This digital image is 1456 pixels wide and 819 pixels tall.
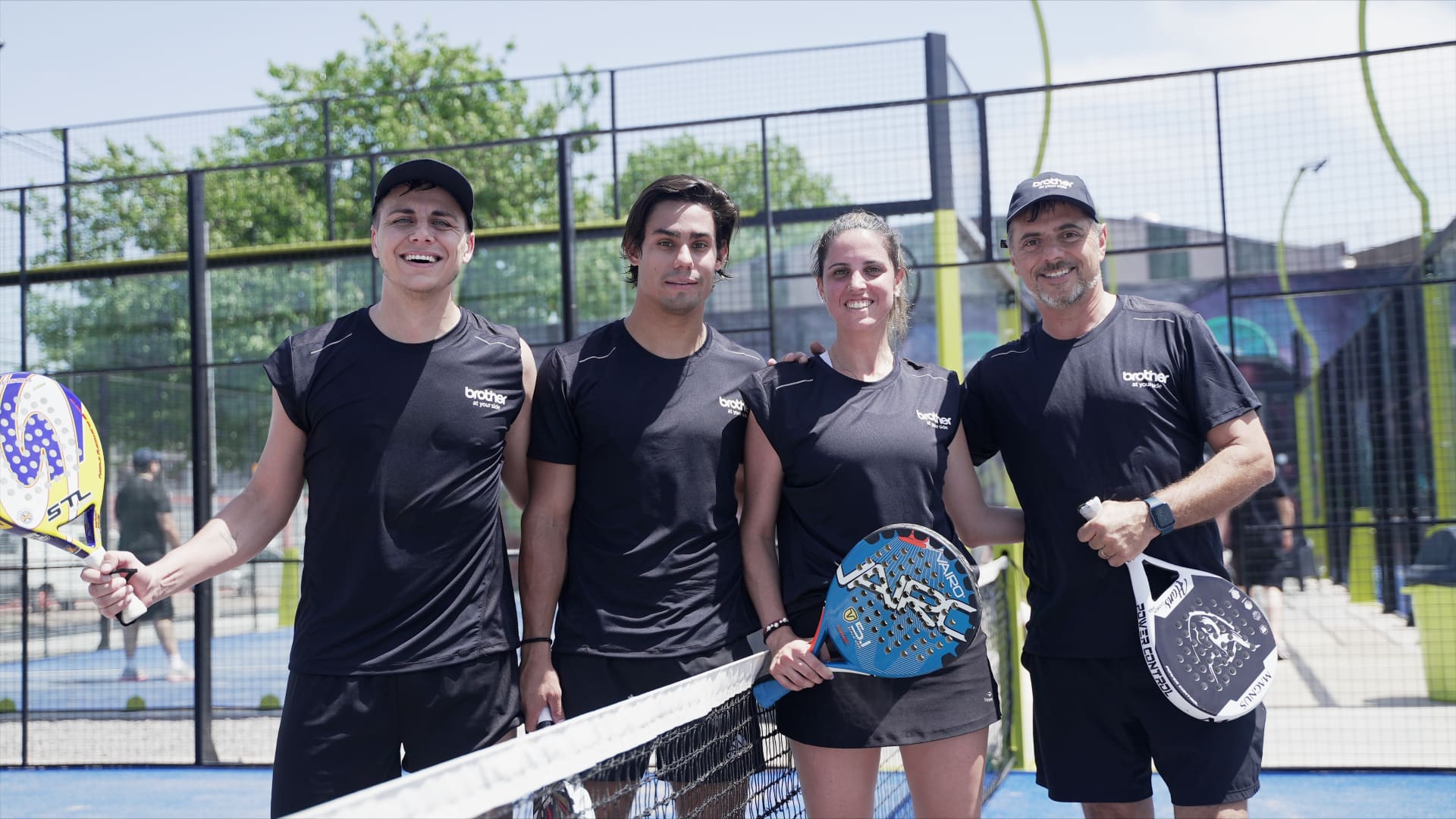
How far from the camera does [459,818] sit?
→ 1.69 meters

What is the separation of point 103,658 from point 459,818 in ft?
43.5

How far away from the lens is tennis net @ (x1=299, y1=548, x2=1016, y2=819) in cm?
169

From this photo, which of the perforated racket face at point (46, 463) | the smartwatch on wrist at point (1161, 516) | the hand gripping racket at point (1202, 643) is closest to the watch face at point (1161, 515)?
the smartwatch on wrist at point (1161, 516)

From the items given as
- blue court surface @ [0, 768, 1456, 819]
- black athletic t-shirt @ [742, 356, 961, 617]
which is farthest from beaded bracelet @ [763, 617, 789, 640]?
blue court surface @ [0, 768, 1456, 819]

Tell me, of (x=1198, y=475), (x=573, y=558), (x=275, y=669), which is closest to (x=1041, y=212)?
(x=1198, y=475)

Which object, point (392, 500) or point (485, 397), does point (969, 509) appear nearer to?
point (485, 397)

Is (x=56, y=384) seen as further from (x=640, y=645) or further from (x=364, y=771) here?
(x=640, y=645)

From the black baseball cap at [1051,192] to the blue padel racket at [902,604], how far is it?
3.26 feet

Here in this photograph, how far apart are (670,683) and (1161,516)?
1.28 m

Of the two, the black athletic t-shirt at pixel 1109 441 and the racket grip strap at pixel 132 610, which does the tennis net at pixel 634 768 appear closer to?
the black athletic t-shirt at pixel 1109 441

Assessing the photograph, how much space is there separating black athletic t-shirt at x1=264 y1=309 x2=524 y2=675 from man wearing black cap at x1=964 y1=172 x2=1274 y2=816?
4.70ft

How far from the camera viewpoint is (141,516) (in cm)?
1052

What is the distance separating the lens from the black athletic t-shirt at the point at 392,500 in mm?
2908

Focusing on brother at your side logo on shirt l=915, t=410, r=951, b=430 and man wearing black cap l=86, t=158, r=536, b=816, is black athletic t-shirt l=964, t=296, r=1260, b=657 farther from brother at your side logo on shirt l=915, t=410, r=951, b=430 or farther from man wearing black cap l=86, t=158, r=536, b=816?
man wearing black cap l=86, t=158, r=536, b=816
